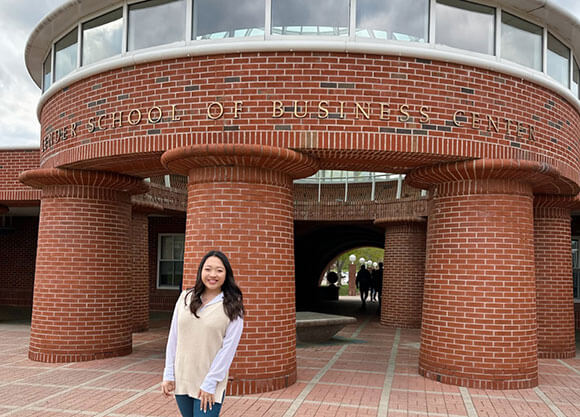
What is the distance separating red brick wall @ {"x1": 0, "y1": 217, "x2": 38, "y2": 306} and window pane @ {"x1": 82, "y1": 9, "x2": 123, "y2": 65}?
1219cm

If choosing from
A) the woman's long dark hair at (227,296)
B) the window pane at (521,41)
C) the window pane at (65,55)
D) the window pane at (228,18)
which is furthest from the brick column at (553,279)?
the woman's long dark hair at (227,296)

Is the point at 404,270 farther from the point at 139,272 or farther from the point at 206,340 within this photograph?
the point at 206,340

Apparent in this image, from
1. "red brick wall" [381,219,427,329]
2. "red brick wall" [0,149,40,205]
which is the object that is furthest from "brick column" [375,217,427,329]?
"red brick wall" [0,149,40,205]

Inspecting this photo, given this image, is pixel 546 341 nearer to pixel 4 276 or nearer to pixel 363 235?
pixel 363 235

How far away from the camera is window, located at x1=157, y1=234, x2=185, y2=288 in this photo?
1933cm

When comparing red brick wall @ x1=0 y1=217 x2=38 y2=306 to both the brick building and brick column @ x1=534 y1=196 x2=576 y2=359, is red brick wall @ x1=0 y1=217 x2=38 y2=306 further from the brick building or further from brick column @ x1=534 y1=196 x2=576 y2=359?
brick column @ x1=534 y1=196 x2=576 y2=359

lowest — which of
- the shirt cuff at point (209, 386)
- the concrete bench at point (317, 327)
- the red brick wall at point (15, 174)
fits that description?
the concrete bench at point (317, 327)

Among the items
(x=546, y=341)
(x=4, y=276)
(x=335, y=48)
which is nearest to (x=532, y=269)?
(x=546, y=341)

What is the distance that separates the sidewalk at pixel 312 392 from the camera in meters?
6.73

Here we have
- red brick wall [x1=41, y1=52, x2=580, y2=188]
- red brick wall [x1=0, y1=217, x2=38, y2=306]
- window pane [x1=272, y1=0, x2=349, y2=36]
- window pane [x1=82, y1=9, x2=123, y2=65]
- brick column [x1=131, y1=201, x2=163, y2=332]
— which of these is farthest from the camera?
red brick wall [x1=0, y1=217, x2=38, y2=306]

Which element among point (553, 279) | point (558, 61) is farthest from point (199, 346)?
point (553, 279)

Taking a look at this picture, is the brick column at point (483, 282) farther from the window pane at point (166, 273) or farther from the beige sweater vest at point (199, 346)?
the window pane at point (166, 273)

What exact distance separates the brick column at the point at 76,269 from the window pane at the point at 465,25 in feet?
18.1

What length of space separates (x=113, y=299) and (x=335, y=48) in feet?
18.0
